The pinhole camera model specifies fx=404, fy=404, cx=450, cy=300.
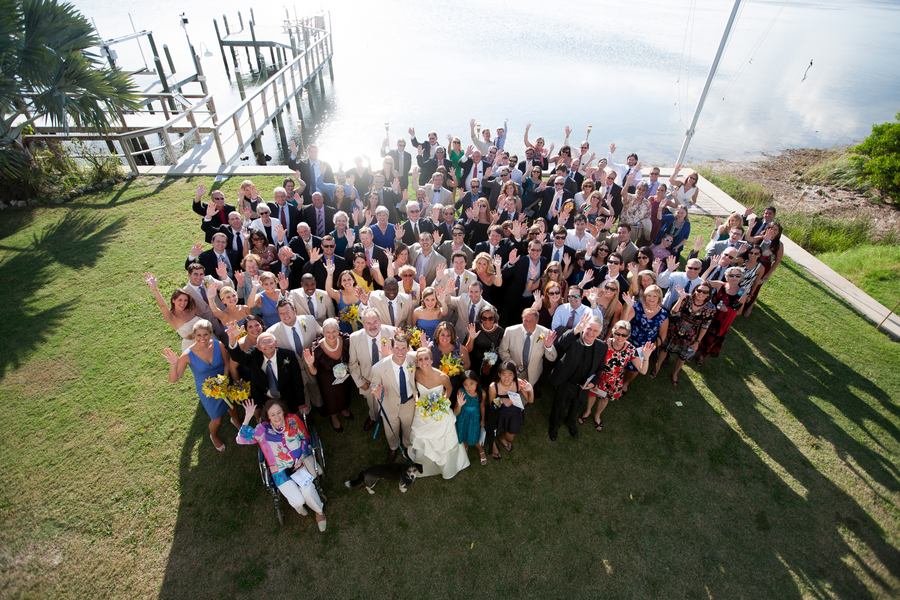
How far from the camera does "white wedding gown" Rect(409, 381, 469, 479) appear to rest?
5238 mm

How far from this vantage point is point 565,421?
21.4 ft

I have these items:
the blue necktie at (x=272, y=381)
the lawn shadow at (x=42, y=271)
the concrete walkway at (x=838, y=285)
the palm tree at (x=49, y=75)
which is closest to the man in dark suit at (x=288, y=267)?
the blue necktie at (x=272, y=381)

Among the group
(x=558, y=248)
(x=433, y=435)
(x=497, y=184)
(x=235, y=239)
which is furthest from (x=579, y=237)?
(x=235, y=239)

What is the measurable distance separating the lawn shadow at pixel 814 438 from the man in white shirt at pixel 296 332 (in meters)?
6.40

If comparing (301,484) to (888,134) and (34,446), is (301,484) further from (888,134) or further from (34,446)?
(888,134)

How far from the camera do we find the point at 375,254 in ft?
24.1

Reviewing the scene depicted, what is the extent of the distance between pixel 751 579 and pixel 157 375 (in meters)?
9.08

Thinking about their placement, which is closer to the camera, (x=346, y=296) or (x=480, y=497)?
(x=480, y=497)

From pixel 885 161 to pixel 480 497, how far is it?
890 inches

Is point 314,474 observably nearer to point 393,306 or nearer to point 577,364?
point 393,306

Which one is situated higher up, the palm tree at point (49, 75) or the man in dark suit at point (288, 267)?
the palm tree at point (49, 75)

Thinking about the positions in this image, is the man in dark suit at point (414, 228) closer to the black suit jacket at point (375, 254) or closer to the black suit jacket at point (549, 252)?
the black suit jacket at point (375, 254)

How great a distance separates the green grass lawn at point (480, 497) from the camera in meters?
4.80

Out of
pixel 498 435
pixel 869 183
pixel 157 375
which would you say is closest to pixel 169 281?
pixel 157 375
